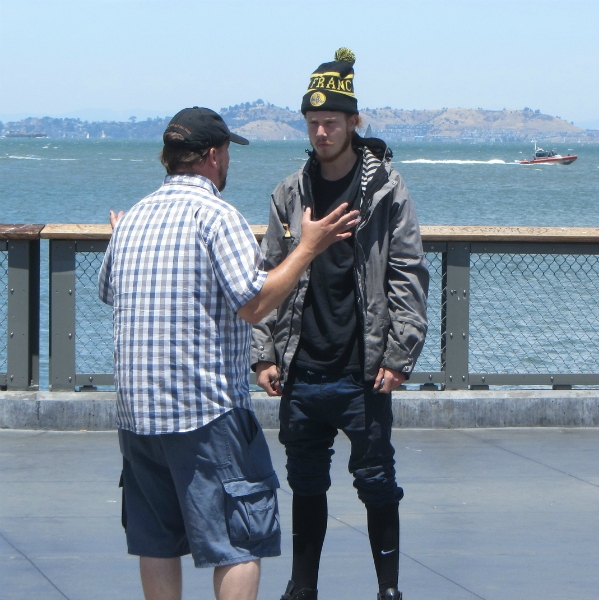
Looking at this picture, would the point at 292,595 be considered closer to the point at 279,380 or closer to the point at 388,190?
the point at 279,380

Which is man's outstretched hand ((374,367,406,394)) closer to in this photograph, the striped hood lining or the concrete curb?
the striped hood lining

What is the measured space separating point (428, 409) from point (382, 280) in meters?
2.89

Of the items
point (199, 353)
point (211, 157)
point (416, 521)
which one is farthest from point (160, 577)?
point (416, 521)

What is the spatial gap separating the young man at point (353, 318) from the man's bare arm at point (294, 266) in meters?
0.56

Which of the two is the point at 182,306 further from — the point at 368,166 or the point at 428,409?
the point at 428,409

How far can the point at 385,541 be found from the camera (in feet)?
12.4

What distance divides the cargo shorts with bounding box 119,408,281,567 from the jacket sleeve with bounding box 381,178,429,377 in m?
0.77

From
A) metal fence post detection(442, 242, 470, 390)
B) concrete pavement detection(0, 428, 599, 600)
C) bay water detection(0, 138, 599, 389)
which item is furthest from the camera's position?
bay water detection(0, 138, 599, 389)

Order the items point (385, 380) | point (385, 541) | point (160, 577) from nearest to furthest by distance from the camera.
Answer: point (160, 577) < point (385, 380) < point (385, 541)

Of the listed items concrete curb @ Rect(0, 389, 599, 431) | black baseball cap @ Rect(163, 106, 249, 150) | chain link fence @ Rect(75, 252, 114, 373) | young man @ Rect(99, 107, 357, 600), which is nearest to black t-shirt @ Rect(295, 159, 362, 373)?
young man @ Rect(99, 107, 357, 600)

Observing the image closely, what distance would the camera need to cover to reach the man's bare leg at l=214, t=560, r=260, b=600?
304cm

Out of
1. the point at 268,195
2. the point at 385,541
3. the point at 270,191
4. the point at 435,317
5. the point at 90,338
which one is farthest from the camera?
the point at 270,191

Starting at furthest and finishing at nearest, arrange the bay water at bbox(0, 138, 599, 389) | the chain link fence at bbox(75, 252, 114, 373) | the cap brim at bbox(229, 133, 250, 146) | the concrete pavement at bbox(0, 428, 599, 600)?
the bay water at bbox(0, 138, 599, 389)
the chain link fence at bbox(75, 252, 114, 373)
the concrete pavement at bbox(0, 428, 599, 600)
the cap brim at bbox(229, 133, 250, 146)

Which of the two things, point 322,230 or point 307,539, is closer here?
point 322,230
